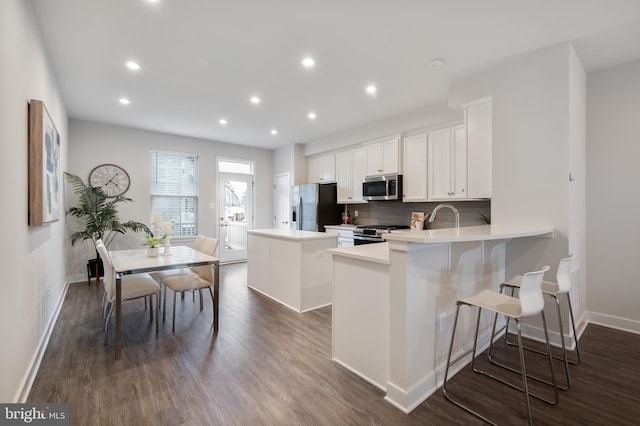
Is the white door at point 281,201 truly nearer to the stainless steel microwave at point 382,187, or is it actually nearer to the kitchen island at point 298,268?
the stainless steel microwave at point 382,187

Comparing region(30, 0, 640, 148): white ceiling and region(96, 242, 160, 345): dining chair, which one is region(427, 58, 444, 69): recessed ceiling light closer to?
region(30, 0, 640, 148): white ceiling

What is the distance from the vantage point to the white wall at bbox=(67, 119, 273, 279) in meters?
4.90

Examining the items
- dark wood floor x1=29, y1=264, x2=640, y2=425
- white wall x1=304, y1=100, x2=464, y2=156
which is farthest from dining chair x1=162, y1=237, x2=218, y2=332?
white wall x1=304, y1=100, x2=464, y2=156

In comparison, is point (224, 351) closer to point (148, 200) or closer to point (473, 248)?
point (473, 248)

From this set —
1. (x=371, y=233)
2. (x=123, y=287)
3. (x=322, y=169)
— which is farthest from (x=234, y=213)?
(x=123, y=287)

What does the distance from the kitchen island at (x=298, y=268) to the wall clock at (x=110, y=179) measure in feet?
10.1

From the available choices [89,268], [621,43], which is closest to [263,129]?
[89,268]

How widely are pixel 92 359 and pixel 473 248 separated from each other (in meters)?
3.24

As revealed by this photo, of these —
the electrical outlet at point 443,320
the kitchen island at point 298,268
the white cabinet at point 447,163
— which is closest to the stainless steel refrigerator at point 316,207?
the kitchen island at point 298,268

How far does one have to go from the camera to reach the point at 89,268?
4688 mm

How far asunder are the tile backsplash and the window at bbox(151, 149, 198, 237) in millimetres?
3297

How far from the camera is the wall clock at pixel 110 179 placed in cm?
504

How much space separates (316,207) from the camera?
5.70 metres

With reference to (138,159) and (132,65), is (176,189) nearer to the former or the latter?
(138,159)
